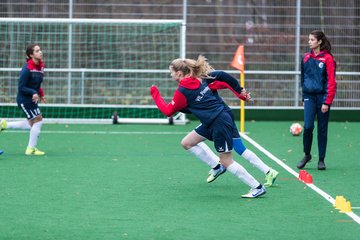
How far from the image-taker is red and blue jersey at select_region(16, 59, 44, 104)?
1371cm

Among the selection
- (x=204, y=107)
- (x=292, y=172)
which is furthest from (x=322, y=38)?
(x=204, y=107)

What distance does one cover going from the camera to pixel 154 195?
9.99 m

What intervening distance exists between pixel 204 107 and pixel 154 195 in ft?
3.56

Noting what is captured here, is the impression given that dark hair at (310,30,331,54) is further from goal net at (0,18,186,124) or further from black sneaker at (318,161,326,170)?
goal net at (0,18,186,124)

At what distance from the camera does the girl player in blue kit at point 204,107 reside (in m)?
9.75

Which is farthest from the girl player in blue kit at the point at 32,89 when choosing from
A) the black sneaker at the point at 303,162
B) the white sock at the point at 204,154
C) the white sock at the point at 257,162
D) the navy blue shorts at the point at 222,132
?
the navy blue shorts at the point at 222,132

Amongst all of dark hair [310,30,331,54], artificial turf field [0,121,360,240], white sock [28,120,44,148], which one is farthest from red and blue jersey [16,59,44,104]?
dark hair [310,30,331,54]

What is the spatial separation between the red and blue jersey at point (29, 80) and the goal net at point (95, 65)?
6.05 m

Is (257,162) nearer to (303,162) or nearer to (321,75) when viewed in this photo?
(303,162)

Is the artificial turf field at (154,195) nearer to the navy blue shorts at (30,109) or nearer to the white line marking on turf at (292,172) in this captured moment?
the white line marking on turf at (292,172)

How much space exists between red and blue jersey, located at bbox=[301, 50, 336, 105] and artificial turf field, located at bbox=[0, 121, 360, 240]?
41.0 inches

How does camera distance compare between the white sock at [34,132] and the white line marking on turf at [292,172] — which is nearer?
the white line marking on turf at [292,172]

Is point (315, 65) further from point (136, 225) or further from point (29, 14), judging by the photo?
point (29, 14)

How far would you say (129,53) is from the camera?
20.6m
